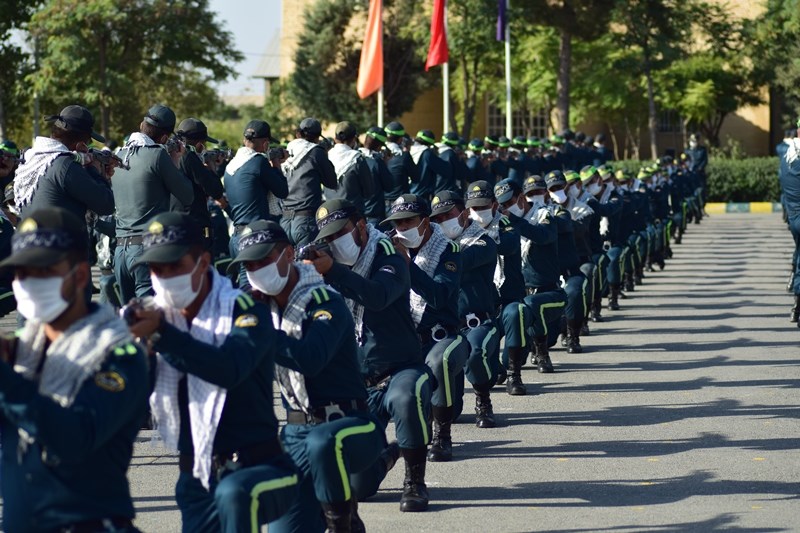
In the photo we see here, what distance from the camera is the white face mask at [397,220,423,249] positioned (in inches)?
354

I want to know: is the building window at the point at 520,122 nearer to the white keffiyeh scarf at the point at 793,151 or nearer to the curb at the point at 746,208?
the curb at the point at 746,208

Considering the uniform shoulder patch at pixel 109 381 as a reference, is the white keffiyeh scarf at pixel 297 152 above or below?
above

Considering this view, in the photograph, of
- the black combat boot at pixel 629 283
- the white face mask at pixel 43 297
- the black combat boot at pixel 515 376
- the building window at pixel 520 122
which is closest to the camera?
the white face mask at pixel 43 297

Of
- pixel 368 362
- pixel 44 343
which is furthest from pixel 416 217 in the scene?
pixel 44 343

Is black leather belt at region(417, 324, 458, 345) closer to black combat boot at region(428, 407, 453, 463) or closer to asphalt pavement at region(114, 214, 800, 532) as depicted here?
black combat boot at region(428, 407, 453, 463)

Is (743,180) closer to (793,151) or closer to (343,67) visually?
(343,67)

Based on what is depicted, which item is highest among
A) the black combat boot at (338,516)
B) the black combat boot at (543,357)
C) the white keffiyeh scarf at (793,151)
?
the white keffiyeh scarf at (793,151)

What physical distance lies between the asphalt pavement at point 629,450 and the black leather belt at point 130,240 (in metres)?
1.52

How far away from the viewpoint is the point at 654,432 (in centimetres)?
1032

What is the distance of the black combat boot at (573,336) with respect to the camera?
14586 millimetres

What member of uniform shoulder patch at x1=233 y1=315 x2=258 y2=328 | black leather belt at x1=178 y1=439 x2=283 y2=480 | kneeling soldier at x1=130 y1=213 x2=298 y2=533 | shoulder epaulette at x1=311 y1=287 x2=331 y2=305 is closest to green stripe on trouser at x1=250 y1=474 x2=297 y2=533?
kneeling soldier at x1=130 y1=213 x2=298 y2=533

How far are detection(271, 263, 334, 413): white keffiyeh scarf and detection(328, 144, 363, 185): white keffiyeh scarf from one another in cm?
862

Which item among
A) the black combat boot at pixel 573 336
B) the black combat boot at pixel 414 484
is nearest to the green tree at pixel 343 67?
the black combat boot at pixel 573 336

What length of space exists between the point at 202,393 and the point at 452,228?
5254mm
